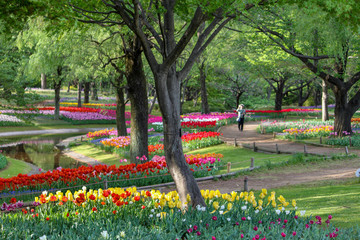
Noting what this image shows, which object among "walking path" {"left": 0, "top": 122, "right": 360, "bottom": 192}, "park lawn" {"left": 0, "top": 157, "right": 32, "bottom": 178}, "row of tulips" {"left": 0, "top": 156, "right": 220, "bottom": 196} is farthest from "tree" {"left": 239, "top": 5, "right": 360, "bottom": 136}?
"park lawn" {"left": 0, "top": 157, "right": 32, "bottom": 178}

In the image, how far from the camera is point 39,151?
75.5ft

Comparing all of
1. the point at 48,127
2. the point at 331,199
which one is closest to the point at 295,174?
the point at 331,199

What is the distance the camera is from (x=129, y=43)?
16641 mm

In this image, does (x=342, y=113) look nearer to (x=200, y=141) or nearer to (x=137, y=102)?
(x=200, y=141)

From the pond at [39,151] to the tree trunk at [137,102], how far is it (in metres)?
4.53

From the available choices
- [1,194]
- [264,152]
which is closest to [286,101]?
[264,152]

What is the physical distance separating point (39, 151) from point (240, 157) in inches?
484

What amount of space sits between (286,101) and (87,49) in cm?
4952

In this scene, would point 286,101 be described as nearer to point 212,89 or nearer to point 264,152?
point 212,89

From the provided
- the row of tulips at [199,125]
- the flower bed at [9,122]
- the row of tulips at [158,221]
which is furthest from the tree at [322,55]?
the flower bed at [9,122]

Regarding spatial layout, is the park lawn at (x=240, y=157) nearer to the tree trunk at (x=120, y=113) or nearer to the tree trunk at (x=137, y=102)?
the tree trunk at (x=137, y=102)

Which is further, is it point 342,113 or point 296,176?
point 342,113

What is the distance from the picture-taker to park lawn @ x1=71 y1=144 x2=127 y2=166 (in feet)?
62.9

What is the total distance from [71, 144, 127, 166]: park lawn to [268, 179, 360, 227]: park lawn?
10.0 meters
